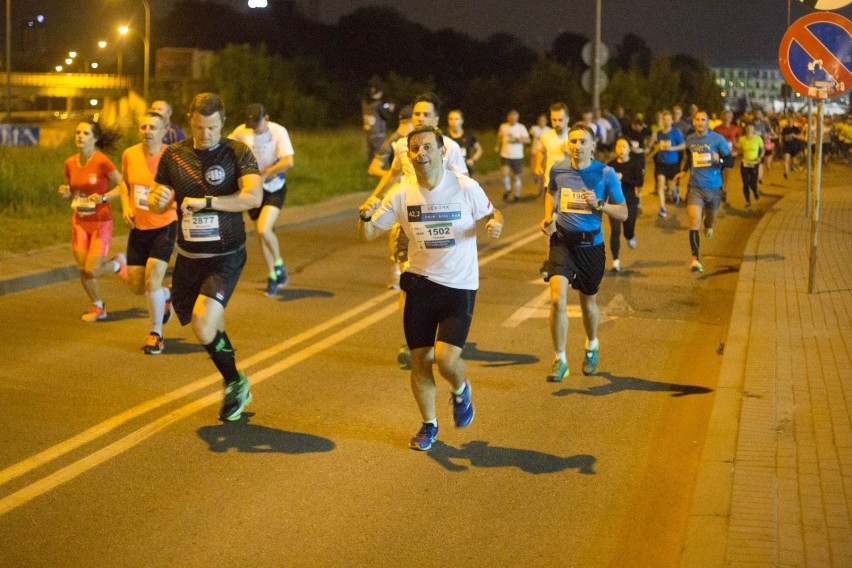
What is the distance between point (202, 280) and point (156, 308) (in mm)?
2292

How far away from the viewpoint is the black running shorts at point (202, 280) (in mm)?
7281

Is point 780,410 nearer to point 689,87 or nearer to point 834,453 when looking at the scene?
point 834,453

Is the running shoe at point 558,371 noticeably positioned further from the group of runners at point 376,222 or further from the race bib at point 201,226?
the race bib at point 201,226

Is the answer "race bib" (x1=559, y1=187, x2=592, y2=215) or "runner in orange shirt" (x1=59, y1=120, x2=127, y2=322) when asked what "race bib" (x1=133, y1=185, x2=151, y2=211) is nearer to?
"runner in orange shirt" (x1=59, y1=120, x2=127, y2=322)

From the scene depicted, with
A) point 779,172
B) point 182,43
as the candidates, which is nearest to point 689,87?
point 779,172

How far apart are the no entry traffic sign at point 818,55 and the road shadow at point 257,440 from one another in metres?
6.63

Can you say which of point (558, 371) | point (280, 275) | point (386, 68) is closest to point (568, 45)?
point (386, 68)

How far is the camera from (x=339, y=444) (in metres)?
6.98

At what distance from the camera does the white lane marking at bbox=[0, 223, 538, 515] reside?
6141 millimetres

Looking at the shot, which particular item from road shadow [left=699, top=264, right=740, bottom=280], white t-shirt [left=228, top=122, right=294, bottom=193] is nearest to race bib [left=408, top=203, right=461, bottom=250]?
white t-shirt [left=228, top=122, right=294, bottom=193]

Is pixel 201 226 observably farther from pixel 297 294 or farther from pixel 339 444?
pixel 297 294

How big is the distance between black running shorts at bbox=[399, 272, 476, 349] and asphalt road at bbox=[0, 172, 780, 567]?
0.68 metres

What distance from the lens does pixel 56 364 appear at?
9.05 m

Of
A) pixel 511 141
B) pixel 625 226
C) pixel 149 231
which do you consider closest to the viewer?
pixel 149 231
